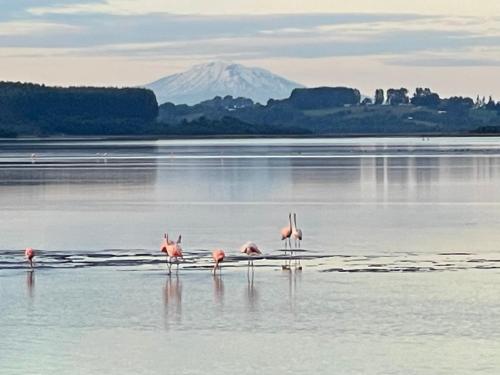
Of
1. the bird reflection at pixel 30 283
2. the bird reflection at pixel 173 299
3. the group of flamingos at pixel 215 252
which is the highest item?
the group of flamingos at pixel 215 252

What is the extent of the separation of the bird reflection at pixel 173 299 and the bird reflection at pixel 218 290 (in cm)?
42

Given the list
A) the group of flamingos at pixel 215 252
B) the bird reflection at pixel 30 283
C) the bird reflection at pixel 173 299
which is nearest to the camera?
the bird reflection at pixel 173 299

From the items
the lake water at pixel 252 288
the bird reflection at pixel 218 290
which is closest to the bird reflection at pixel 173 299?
the lake water at pixel 252 288

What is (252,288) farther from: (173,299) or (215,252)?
(215,252)

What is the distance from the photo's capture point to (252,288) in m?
15.9

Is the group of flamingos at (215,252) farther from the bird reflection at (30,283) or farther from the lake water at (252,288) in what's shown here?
the bird reflection at (30,283)

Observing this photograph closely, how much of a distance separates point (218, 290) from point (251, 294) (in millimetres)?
522

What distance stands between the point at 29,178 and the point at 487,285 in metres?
30.4

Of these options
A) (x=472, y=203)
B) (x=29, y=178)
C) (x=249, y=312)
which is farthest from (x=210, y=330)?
(x=29, y=178)

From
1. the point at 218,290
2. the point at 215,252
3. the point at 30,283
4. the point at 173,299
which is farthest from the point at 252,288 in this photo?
the point at 30,283

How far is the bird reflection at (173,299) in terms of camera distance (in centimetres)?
1361

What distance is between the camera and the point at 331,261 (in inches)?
733

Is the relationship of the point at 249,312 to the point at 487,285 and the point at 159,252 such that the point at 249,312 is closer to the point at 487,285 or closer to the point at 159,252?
the point at 487,285

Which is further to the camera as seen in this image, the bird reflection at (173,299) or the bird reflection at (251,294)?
the bird reflection at (251,294)
